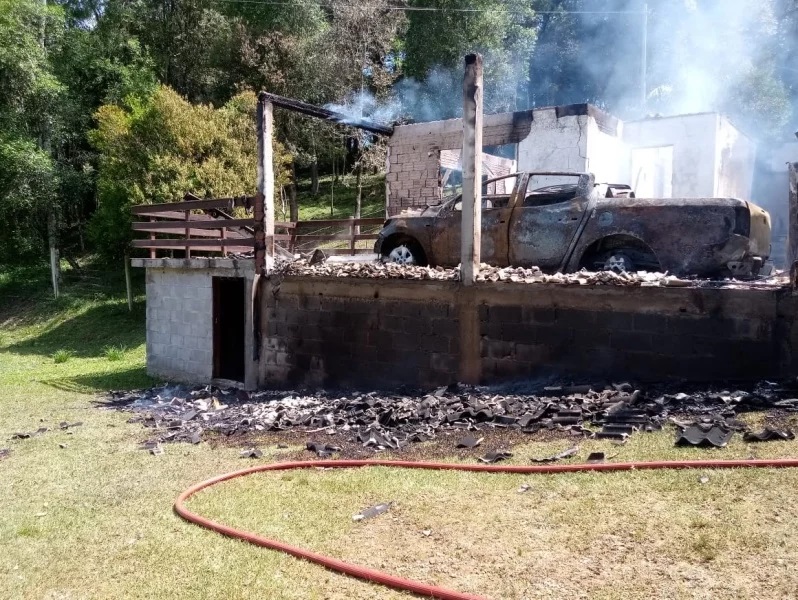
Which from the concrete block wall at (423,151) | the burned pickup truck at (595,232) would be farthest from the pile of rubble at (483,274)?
the concrete block wall at (423,151)

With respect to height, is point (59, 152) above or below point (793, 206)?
above

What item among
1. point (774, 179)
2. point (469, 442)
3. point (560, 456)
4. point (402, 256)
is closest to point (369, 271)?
point (402, 256)

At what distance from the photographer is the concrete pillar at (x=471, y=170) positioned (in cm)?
777

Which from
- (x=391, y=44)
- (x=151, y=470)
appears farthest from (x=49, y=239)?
(x=151, y=470)

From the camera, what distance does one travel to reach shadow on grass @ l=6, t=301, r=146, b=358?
18.5 metres

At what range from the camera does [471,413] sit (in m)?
6.45

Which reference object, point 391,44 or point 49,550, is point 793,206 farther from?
point 391,44

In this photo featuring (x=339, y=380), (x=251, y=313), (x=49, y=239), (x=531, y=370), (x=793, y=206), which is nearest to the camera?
(x=793, y=206)

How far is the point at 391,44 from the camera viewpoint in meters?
26.7

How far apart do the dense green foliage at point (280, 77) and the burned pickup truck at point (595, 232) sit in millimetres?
11694

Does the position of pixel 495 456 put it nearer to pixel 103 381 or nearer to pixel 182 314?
pixel 182 314

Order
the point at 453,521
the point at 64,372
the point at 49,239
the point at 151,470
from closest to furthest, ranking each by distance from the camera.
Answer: the point at 453,521, the point at 151,470, the point at 64,372, the point at 49,239

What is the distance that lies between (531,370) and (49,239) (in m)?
22.0

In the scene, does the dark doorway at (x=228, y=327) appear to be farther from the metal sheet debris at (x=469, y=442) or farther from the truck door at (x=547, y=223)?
the metal sheet debris at (x=469, y=442)
